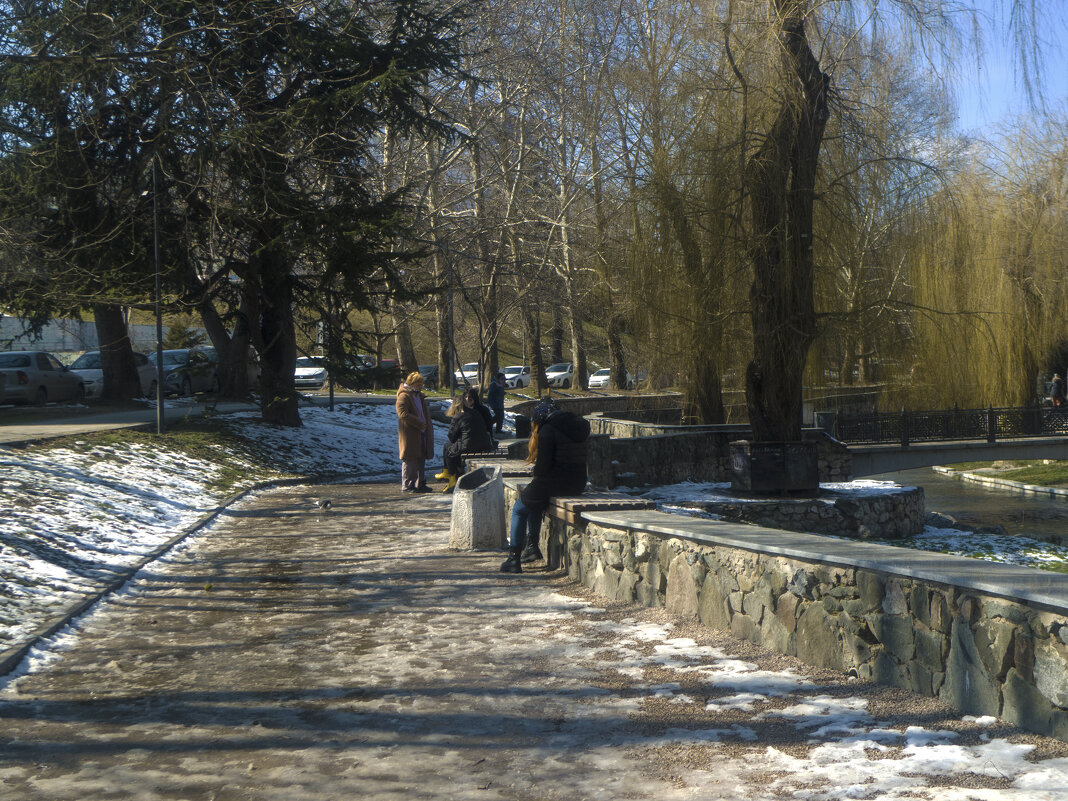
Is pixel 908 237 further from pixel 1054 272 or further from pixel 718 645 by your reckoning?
pixel 718 645

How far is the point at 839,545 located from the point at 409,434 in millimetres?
10225

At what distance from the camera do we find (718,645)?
259 inches

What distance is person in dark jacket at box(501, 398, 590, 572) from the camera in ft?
30.8

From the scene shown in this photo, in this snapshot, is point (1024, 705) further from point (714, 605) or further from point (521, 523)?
point (521, 523)

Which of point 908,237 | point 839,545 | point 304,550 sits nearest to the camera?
point 839,545

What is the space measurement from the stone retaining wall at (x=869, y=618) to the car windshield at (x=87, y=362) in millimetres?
28485

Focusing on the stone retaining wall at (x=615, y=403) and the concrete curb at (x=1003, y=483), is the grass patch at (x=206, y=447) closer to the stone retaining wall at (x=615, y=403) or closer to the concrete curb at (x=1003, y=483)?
the stone retaining wall at (x=615, y=403)

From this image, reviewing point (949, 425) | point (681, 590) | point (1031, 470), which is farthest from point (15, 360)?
point (1031, 470)

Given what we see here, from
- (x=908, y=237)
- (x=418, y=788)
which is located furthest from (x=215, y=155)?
(x=418, y=788)

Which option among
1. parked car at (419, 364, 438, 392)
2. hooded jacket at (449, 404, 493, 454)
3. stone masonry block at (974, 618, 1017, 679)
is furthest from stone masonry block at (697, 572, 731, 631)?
parked car at (419, 364, 438, 392)

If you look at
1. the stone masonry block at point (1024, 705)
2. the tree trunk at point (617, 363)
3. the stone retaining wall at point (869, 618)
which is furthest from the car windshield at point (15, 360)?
the stone masonry block at point (1024, 705)

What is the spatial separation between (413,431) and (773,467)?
7176 mm

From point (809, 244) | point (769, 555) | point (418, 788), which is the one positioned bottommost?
point (418, 788)

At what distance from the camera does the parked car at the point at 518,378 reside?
64.0m
